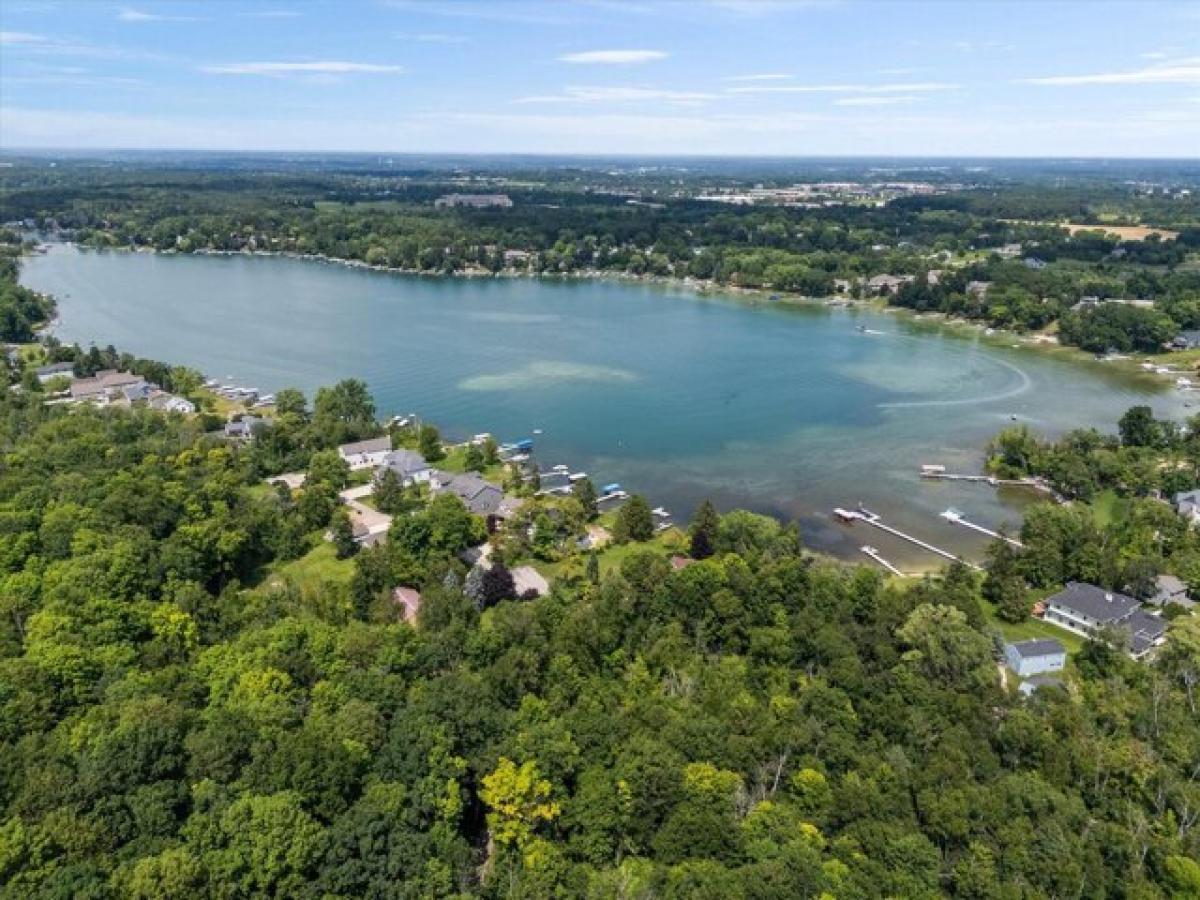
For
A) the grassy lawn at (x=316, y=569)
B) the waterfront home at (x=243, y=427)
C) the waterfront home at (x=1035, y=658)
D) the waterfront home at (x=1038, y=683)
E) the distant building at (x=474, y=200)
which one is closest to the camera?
the waterfront home at (x=1038, y=683)

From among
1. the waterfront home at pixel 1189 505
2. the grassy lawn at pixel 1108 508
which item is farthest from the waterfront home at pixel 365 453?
the waterfront home at pixel 1189 505

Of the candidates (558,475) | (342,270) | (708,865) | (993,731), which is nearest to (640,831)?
(708,865)

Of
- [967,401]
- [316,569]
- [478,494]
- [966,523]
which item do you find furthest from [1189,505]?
[316,569]

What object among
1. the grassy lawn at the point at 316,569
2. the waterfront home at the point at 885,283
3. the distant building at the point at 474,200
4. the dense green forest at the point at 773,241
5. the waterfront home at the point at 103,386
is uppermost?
the distant building at the point at 474,200

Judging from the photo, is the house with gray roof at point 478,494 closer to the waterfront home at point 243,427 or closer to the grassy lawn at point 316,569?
the grassy lawn at point 316,569

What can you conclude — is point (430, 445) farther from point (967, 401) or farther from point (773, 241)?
point (773, 241)

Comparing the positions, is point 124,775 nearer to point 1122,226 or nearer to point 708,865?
point 708,865

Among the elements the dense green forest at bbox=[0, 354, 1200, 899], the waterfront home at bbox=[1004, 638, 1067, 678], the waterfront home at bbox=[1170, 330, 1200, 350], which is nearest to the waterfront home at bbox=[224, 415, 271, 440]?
the dense green forest at bbox=[0, 354, 1200, 899]
